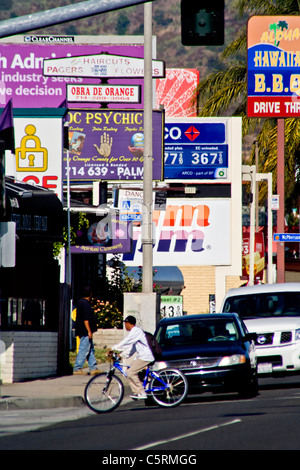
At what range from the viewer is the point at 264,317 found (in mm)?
20672

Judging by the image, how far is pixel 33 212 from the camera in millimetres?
20062

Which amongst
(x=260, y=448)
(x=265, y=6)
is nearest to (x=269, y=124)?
(x=265, y=6)

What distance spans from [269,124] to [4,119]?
20.5 meters

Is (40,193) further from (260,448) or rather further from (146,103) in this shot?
(260,448)

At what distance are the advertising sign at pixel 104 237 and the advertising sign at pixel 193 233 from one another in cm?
561

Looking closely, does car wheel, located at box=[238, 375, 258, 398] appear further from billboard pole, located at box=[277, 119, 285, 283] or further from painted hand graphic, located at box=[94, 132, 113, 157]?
painted hand graphic, located at box=[94, 132, 113, 157]

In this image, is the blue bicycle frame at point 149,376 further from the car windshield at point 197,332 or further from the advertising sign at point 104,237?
the advertising sign at point 104,237

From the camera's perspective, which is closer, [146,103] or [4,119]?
[4,119]

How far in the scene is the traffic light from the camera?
13.2 m

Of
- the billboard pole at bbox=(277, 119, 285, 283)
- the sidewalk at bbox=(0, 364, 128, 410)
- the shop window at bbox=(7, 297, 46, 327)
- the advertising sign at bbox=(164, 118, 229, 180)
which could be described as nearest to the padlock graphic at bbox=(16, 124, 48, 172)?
the shop window at bbox=(7, 297, 46, 327)

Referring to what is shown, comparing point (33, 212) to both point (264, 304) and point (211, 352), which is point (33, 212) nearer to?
point (211, 352)

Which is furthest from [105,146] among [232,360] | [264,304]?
[232,360]

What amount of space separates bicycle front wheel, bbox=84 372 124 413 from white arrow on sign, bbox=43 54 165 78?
20.4 metres

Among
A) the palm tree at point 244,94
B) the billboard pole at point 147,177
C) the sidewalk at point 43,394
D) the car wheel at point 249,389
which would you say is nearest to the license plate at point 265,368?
the car wheel at point 249,389
